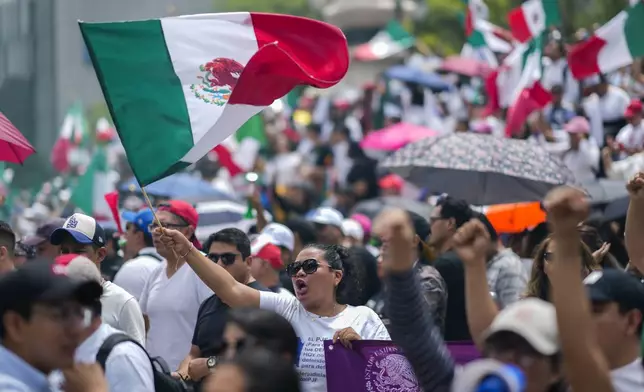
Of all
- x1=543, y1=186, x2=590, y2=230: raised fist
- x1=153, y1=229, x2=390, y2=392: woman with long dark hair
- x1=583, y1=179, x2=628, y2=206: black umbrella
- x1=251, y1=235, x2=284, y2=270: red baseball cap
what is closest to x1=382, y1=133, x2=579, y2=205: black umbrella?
x1=583, y1=179, x2=628, y2=206: black umbrella

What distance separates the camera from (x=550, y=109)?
17.8m

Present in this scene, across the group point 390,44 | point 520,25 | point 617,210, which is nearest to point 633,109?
point 520,25

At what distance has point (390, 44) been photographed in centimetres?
3462

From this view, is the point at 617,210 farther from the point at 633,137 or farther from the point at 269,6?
the point at 269,6

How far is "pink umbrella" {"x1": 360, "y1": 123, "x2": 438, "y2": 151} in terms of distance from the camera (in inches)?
758

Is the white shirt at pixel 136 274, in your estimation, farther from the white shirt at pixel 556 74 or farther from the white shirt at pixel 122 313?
the white shirt at pixel 556 74

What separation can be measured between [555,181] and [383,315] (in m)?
2.52

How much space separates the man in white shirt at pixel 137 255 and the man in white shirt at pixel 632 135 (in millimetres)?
6507

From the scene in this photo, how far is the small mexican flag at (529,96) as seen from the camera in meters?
15.8

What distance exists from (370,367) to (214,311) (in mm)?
1100

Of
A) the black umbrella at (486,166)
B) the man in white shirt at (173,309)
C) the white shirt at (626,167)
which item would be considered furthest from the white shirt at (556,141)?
the man in white shirt at (173,309)

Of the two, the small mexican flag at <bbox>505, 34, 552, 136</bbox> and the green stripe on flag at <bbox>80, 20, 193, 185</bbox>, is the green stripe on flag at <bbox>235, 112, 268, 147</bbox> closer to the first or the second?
the small mexican flag at <bbox>505, 34, 552, 136</bbox>

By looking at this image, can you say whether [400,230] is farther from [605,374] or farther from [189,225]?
[189,225]

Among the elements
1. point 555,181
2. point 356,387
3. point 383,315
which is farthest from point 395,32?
point 356,387
